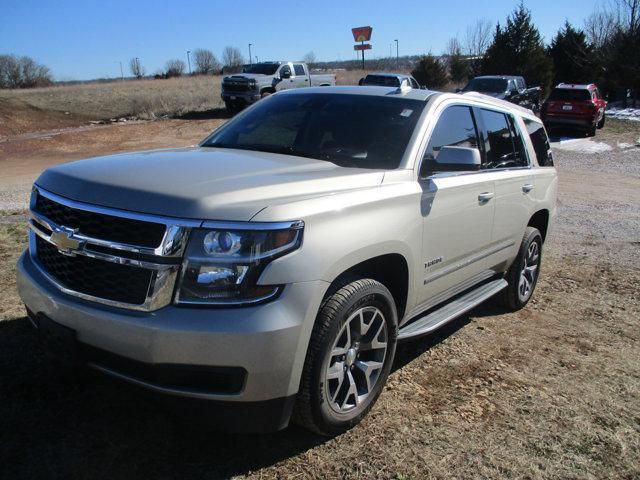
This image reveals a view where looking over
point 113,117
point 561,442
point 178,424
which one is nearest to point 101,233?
point 178,424

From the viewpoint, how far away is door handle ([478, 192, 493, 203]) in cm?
414

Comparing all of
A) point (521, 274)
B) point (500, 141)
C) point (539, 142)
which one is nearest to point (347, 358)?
point (500, 141)

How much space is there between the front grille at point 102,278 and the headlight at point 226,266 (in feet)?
0.60

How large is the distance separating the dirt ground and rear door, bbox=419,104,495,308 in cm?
62

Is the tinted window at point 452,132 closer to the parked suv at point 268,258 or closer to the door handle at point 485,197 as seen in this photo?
the parked suv at point 268,258

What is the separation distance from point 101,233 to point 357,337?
1.41m

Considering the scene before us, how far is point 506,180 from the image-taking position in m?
4.57

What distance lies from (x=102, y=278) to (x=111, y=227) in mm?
241

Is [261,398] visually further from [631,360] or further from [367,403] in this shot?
[631,360]

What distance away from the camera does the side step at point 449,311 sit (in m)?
3.63

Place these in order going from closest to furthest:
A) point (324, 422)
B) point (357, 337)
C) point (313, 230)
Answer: point (313, 230) → point (324, 422) → point (357, 337)

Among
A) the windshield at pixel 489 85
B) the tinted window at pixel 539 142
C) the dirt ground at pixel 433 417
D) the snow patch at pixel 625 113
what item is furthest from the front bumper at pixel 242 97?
the dirt ground at pixel 433 417

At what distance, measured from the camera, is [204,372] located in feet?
8.28

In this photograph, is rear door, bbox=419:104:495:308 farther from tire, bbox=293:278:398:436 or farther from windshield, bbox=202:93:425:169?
tire, bbox=293:278:398:436
